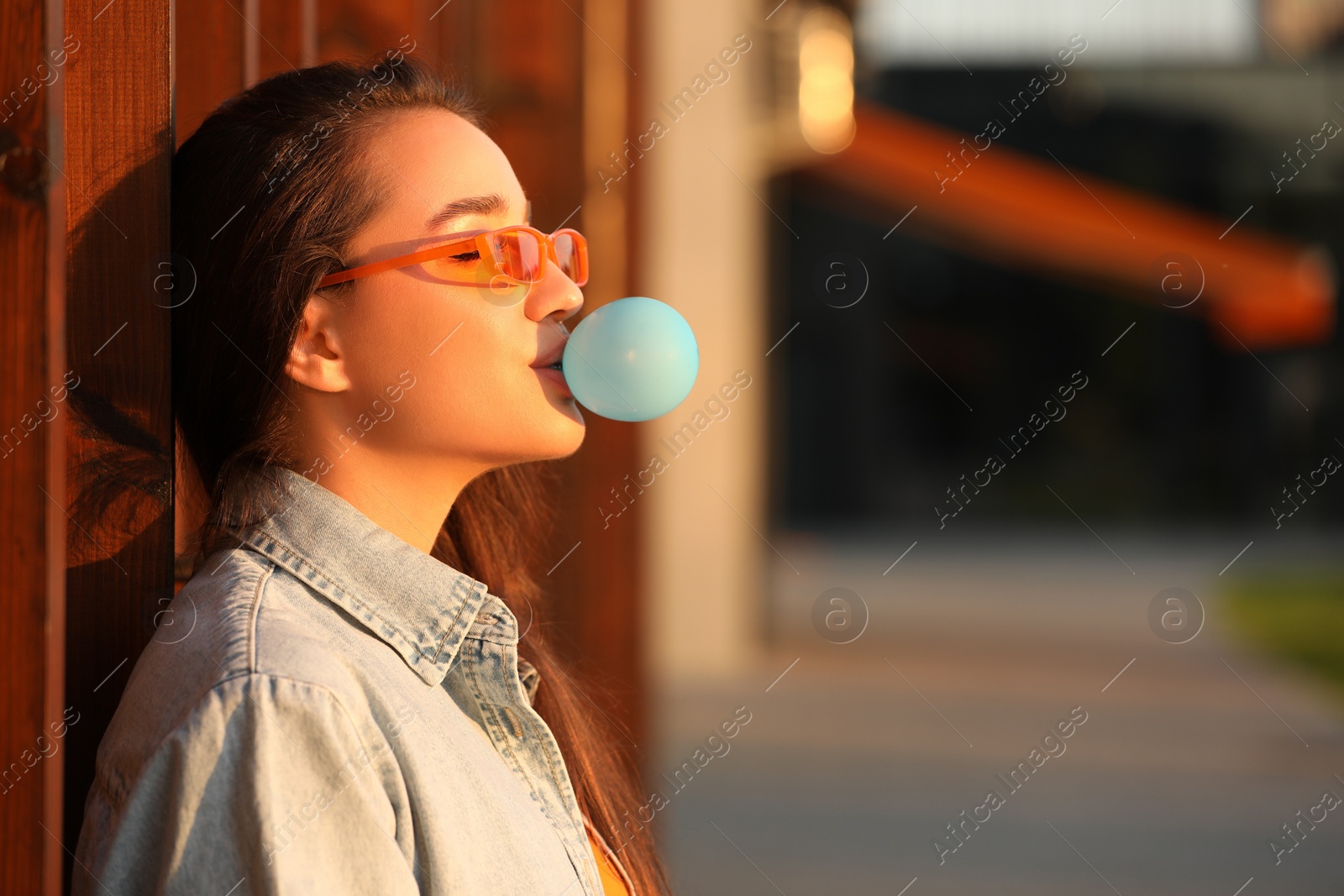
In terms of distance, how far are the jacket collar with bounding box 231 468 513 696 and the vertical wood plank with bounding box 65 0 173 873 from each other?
16 cm

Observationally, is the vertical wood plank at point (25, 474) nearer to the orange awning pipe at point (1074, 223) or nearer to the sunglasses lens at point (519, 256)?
the sunglasses lens at point (519, 256)

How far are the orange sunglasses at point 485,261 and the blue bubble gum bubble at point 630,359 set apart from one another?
0.11 metres

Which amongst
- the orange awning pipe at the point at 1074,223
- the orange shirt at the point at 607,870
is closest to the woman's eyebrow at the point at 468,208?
the orange shirt at the point at 607,870

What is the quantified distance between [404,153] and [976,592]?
36.8 ft

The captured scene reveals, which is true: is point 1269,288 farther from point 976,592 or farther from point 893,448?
point 893,448

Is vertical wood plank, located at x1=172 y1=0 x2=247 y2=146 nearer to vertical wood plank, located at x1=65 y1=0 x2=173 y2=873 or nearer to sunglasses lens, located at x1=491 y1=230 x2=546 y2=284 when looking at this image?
vertical wood plank, located at x1=65 y1=0 x2=173 y2=873

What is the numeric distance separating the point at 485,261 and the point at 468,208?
8 cm

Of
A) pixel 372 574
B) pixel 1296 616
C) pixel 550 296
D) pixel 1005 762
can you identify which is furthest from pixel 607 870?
pixel 1296 616

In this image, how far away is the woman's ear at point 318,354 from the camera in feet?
5.37

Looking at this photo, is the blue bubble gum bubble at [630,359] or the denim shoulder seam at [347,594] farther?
the blue bubble gum bubble at [630,359]

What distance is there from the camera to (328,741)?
1242 millimetres

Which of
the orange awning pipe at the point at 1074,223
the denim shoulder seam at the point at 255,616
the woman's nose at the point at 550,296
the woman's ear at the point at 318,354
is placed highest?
the orange awning pipe at the point at 1074,223

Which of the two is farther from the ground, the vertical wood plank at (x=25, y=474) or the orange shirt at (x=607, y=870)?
the vertical wood plank at (x=25, y=474)

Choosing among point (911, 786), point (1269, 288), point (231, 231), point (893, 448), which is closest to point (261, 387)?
point (231, 231)
